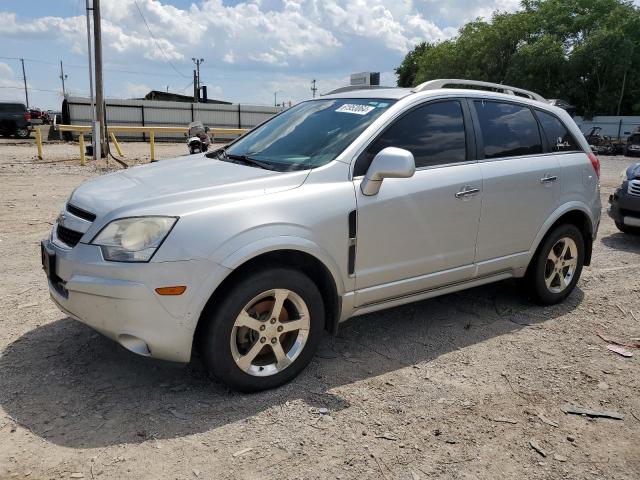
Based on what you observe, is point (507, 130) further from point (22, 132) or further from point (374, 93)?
point (22, 132)

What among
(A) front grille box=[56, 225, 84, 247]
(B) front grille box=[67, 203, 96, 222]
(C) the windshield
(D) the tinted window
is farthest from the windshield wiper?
(D) the tinted window

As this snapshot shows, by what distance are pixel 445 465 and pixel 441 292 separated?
157 centimetres

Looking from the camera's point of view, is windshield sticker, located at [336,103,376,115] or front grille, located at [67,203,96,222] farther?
windshield sticker, located at [336,103,376,115]

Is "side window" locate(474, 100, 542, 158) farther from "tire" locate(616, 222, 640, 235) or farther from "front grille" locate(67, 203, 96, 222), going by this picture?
"tire" locate(616, 222, 640, 235)

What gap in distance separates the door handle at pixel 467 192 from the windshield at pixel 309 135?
792mm

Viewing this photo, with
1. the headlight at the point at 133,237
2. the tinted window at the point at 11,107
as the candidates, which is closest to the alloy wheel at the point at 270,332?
the headlight at the point at 133,237

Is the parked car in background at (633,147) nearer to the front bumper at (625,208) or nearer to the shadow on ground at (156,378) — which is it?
the front bumper at (625,208)

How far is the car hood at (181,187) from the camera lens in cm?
300

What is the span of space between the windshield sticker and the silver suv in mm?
16

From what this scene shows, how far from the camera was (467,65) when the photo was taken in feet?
152

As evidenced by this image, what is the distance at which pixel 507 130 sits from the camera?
4.39 m

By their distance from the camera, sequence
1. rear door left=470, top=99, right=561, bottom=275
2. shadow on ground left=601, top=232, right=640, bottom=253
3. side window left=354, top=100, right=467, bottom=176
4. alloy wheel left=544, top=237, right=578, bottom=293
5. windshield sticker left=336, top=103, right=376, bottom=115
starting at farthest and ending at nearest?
shadow on ground left=601, top=232, right=640, bottom=253 < alloy wheel left=544, top=237, right=578, bottom=293 < rear door left=470, top=99, right=561, bottom=275 < windshield sticker left=336, top=103, right=376, bottom=115 < side window left=354, top=100, right=467, bottom=176

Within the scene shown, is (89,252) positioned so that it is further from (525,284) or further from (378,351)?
(525,284)

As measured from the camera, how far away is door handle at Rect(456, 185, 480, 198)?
12.8 feet
